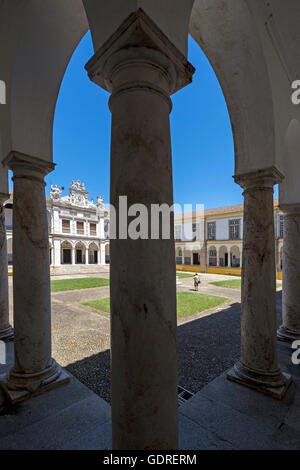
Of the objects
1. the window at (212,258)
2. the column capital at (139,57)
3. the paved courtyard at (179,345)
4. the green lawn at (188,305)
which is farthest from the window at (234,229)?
the column capital at (139,57)

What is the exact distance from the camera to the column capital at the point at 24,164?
280cm

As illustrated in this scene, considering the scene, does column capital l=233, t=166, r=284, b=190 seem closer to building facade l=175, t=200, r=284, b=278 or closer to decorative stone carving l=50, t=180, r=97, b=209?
building facade l=175, t=200, r=284, b=278

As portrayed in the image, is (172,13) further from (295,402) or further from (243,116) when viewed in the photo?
(295,402)

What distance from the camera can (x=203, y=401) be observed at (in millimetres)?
2766

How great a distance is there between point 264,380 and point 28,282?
3323 millimetres

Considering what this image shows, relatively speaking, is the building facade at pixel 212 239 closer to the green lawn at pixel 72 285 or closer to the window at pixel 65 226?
the green lawn at pixel 72 285

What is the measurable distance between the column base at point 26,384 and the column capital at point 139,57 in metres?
3.41

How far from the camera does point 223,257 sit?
106ft

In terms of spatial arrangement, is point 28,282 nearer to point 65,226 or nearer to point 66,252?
point 65,226

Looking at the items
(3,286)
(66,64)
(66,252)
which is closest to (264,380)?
(3,286)

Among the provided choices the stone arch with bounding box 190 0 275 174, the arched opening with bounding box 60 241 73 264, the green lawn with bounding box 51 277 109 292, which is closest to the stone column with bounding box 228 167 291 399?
the stone arch with bounding box 190 0 275 174

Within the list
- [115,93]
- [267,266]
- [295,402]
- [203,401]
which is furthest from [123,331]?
[295,402]

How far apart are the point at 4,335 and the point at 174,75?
5586 millimetres

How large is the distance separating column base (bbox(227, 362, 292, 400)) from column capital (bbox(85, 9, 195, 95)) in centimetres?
346
